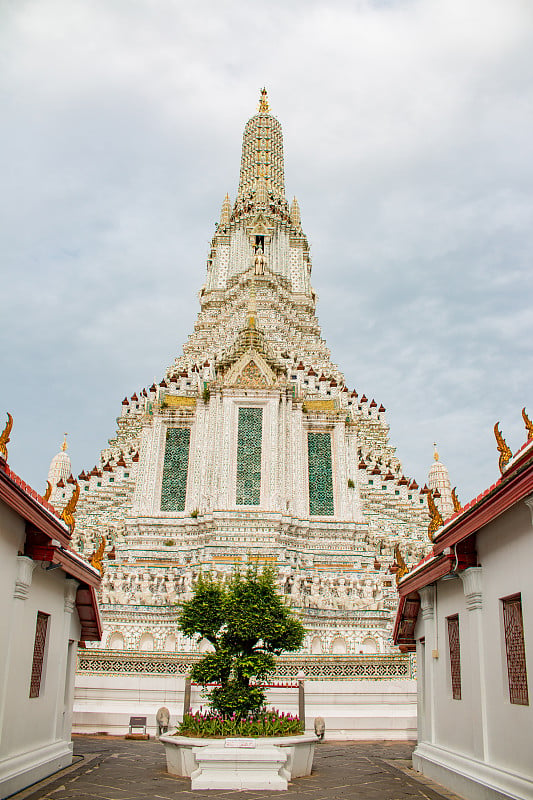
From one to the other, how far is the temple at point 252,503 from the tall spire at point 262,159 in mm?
14971

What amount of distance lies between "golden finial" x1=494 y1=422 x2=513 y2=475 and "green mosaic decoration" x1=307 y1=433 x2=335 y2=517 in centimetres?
2177

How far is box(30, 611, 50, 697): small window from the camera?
34.9 ft

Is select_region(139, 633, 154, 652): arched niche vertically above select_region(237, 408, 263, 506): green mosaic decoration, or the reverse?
select_region(237, 408, 263, 506): green mosaic decoration

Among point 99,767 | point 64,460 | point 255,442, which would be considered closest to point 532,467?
point 99,767

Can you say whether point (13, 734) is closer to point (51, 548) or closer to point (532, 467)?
point (51, 548)

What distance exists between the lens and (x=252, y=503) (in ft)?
96.8

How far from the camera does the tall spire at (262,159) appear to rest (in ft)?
167

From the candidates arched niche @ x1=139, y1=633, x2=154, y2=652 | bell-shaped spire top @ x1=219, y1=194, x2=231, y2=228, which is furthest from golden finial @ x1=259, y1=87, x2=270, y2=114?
arched niche @ x1=139, y1=633, x2=154, y2=652

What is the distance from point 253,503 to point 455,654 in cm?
1932

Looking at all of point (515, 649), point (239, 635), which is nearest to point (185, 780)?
point (239, 635)

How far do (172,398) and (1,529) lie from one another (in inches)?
961

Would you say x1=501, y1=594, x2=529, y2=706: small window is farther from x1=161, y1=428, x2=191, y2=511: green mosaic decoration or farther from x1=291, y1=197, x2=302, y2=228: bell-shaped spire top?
x1=291, y1=197, x2=302, y2=228: bell-shaped spire top

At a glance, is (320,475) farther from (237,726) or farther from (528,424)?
(528,424)

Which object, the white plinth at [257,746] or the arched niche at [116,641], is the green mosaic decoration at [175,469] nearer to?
the arched niche at [116,641]
